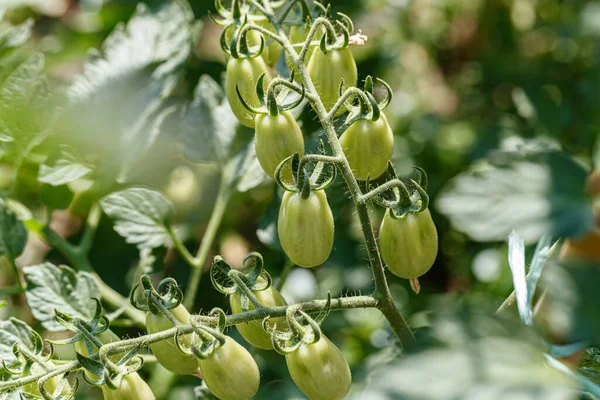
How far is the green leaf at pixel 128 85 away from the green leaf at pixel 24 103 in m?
0.04

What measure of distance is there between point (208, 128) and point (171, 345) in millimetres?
408

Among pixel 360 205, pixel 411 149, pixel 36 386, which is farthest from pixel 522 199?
pixel 411 149

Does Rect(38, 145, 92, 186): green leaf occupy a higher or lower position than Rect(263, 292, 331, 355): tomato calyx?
lower

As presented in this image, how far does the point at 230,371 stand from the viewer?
1.85 ft

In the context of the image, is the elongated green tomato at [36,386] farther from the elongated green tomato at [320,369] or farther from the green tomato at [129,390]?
the elongated green tomato at [320,369]

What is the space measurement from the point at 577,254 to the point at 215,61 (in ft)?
2.92

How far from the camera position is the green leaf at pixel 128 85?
98cm

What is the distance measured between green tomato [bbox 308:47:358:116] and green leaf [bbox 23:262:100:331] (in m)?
0.37

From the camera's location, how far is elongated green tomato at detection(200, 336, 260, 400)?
557 millimetres

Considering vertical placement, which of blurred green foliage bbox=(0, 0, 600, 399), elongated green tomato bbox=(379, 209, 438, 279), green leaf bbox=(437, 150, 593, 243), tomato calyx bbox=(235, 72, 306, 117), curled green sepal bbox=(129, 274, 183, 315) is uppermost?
tomato calyx bbox=(235, 72, 306, 117)

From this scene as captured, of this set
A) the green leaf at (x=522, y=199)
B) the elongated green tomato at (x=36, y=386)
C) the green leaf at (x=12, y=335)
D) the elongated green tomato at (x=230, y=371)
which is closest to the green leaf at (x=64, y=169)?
the green leaf at (x=12, y=335)

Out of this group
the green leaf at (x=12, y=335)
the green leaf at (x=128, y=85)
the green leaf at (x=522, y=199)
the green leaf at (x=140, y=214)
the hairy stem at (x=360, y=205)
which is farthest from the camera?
the green leaf at (x=128, y=85)

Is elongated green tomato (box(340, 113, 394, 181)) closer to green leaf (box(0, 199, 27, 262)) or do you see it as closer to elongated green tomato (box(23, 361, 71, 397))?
elongated green tomato (box(23, 361, 71, 397))

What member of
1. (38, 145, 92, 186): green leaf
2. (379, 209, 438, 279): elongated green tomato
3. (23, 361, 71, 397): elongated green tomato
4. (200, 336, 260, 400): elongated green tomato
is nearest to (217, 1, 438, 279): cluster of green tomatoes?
(379, 209, 438, 279): elongated green tomato
